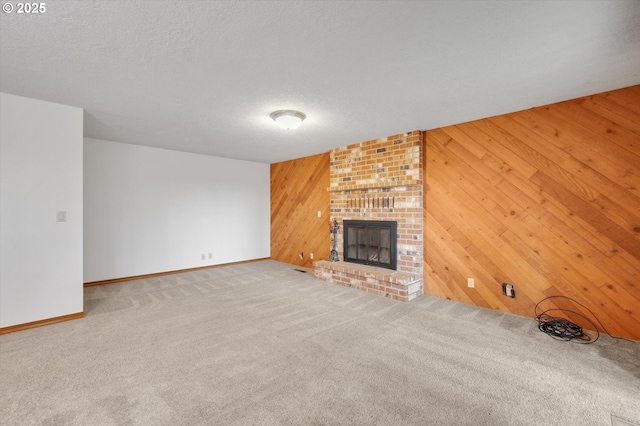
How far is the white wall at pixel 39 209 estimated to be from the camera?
276cm

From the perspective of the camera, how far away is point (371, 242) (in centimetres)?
447

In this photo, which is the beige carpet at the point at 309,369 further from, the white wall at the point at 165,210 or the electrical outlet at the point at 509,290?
the white wall at the point at 165,210

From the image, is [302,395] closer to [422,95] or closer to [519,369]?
[519,369]

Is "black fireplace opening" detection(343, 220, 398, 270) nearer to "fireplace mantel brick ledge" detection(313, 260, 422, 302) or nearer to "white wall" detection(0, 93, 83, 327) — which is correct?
"fireplace mantel brick ledge" detection(313, 260, 422, 302)

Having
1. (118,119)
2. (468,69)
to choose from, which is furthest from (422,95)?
(118,119)

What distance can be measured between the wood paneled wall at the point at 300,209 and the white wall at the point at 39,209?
12.0ft

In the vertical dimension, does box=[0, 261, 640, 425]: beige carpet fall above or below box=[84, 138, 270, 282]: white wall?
below

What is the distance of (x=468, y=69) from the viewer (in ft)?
7.25

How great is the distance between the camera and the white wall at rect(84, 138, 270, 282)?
14.9 ft

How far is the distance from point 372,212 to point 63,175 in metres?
4.03

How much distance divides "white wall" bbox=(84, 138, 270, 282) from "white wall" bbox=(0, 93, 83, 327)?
5.31 feet

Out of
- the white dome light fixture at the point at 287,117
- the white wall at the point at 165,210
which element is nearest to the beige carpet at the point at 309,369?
the white wall at the point at 165,210

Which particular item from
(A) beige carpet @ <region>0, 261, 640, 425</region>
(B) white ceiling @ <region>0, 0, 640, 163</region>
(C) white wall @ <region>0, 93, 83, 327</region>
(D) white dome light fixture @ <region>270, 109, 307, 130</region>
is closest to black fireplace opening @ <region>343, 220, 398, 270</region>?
(A) beige carpet @ <region>0, 261, 640, 425</region>

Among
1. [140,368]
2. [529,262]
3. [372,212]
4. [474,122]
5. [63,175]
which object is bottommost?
[140,368]
